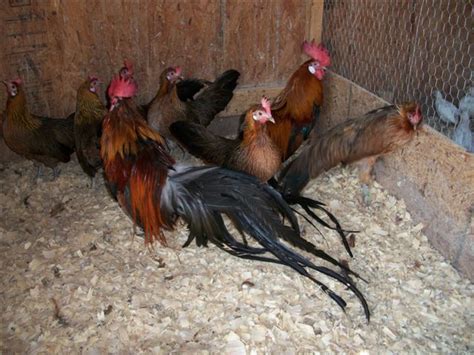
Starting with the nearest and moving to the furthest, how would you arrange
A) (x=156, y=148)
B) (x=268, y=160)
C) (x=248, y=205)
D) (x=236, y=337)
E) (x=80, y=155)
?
(x=236, y=337) < (x=248, y=205) < (x=156, y=148) < (x=268, y=160) < (x=80, y=155)

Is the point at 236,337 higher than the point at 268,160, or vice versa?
the point at 268,160

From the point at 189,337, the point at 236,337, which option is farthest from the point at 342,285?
the point at 189,337

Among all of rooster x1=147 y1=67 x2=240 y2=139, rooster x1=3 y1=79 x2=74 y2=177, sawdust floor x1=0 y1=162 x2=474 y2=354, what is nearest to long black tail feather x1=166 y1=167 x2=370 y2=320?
sawdust floor x1=0 y1=162 x2=474 y2=354

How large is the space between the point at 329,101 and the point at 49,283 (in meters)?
2.87

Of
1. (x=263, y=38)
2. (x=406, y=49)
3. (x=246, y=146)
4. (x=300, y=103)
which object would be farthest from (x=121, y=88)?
(x=406, y=49)

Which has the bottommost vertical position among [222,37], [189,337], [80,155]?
[189,337]

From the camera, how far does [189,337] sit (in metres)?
2.37

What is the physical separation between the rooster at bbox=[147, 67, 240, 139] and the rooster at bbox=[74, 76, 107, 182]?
47 cm

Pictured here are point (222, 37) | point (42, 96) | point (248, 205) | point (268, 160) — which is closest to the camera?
point (248, 205)

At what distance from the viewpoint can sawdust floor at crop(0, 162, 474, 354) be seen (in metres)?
2.35

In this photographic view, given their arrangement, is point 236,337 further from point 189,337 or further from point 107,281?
point 107,281

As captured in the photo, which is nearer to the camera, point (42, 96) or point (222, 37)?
point (42, 96)

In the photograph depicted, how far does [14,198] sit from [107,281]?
1.34 meters

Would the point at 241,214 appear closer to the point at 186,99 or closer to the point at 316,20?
the point at 186,99
